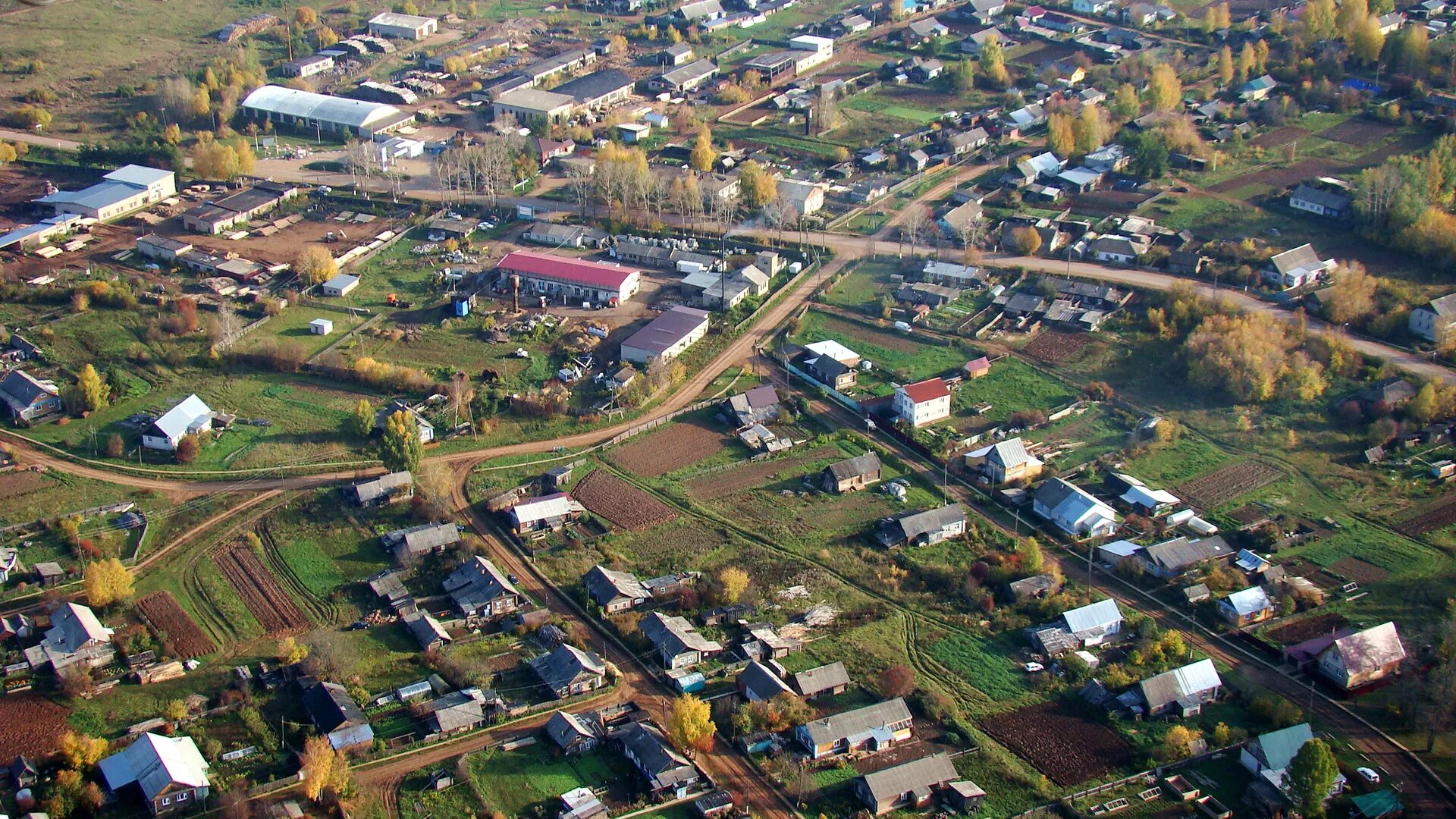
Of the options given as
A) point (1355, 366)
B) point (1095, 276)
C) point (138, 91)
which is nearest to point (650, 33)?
point (138, 91)

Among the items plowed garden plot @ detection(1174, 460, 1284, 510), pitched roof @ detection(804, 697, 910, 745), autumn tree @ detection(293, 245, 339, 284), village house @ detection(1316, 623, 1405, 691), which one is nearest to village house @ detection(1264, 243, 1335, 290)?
plowed garden plot @ detection(1174, 460, 1284, 510)

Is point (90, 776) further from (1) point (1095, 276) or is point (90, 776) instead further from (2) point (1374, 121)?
(2) point (1374, 121)

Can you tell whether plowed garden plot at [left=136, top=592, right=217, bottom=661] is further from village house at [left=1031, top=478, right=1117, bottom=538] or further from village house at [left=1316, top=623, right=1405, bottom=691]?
village house at [left=1316, top=623, right=1405, bottom=691]

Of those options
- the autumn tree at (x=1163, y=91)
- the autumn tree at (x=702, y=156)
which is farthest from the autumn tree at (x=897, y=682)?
the autumn tree at (x=1163, y=91)

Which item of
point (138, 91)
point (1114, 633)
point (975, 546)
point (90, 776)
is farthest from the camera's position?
point (138, 91)

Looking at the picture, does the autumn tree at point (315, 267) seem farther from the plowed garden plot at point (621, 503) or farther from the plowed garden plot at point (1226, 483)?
the plowed garden plot at point (1226, 483)

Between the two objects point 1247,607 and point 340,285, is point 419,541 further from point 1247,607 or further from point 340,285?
point 1247,607
